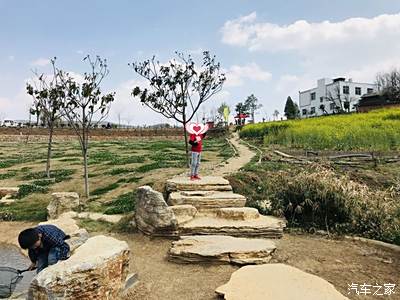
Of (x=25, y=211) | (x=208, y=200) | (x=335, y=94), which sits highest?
(x=335, y=94)

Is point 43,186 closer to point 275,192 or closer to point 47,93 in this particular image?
point 47,93

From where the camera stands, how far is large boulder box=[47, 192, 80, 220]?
920cm

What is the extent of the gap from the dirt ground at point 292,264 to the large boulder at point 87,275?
0.70 meters

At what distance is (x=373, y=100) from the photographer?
45250 mm

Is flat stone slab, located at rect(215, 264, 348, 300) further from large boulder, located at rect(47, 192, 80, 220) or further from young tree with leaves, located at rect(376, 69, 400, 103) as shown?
young tree with leaves, located at rect(376, 69, 400, 103)

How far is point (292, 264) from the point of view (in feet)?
18.2

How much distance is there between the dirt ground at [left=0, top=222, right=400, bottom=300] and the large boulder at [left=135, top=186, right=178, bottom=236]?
214 millimetres

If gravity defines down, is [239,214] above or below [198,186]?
below

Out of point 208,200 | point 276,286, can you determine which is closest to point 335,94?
point 208,200

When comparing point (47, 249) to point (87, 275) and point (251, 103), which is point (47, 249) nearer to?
point (87, 275)

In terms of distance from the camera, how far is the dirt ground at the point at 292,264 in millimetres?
4797

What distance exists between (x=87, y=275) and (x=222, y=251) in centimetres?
240

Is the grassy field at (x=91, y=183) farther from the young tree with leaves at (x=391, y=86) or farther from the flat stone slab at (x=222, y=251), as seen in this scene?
the young tree with leaves at (x=391, y=86)

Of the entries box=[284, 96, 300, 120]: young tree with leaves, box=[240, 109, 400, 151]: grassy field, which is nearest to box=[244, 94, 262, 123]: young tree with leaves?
box=[284, 96, 300, 120]: young tree with leaves
